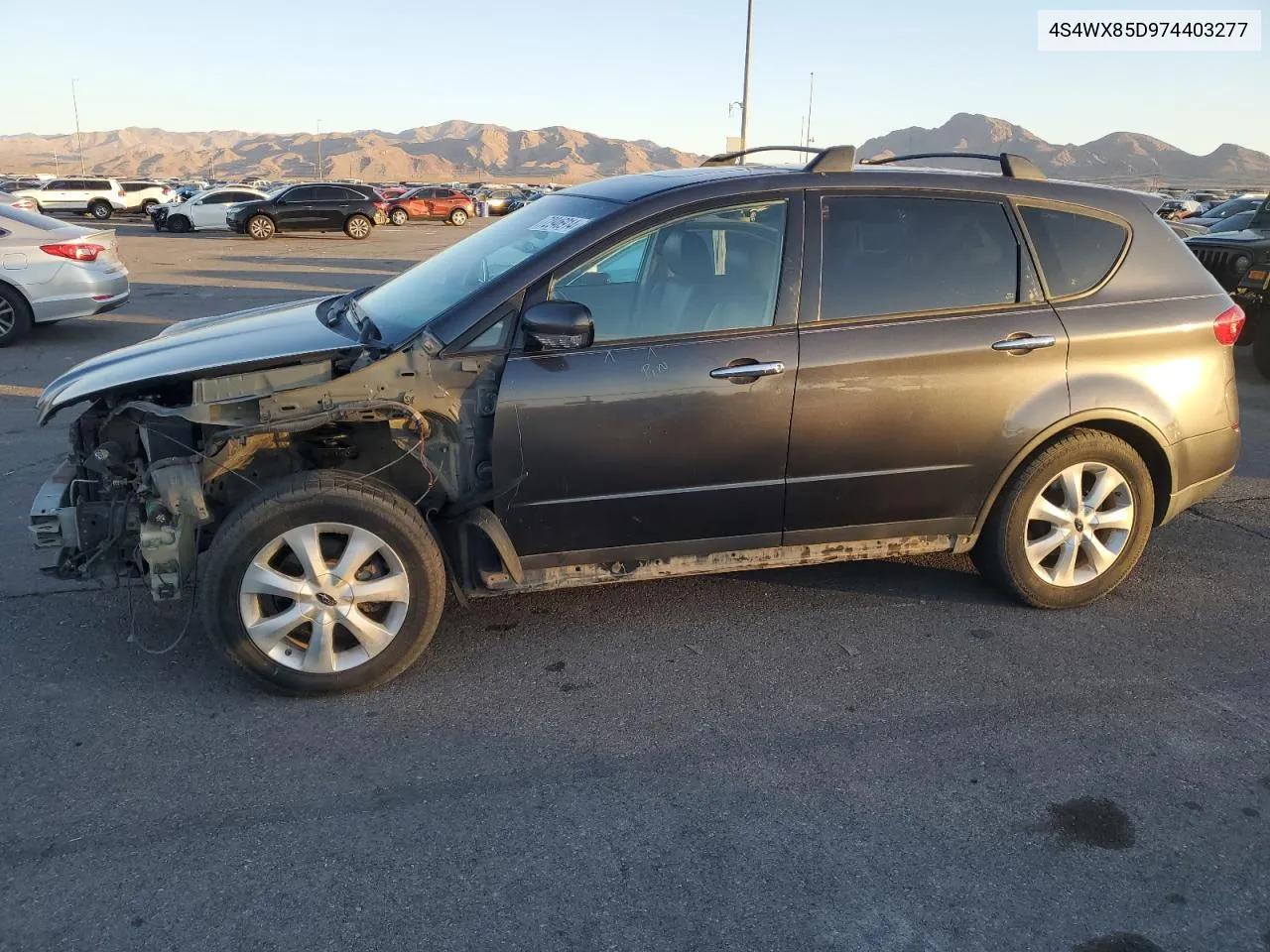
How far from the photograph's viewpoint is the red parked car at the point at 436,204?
40.0m

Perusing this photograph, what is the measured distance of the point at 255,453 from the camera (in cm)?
377

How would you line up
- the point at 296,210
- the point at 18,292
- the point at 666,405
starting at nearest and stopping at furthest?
the point at 666,405 → the point at 18,292 → the point at 296,210

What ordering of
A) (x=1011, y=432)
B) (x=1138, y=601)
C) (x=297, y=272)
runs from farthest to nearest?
(x=297, y=272) < (x=1138, y=601) < (x=1011, y=432)

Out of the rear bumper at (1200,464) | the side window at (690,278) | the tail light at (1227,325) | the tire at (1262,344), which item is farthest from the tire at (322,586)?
the tire at (1262,344)

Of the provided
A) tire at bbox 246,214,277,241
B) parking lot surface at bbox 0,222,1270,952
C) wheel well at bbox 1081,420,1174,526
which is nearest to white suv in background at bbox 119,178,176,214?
tire at bbox 246,214,277,241

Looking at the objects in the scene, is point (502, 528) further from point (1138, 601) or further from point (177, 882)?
point (1138, 601)

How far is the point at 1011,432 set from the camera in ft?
13.5

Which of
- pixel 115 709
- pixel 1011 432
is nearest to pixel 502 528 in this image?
pixel 115 709

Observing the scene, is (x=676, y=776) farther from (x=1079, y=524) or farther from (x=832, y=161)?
(x=832, y=161)

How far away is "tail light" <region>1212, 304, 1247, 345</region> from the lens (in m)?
4.35

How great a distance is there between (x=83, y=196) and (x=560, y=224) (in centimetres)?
3977

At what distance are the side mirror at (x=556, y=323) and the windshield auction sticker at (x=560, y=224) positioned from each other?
0.46 meters

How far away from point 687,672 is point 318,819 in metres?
1.47

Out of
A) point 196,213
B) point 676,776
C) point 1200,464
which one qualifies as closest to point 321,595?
point 676,776
